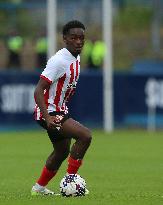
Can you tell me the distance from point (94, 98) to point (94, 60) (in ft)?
17.6

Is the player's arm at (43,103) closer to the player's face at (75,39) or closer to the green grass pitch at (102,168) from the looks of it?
the player's face at (75,39)

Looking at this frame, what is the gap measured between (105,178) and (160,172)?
1.34 m

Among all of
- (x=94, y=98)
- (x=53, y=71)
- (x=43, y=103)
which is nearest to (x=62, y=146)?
(x=43, y=103)

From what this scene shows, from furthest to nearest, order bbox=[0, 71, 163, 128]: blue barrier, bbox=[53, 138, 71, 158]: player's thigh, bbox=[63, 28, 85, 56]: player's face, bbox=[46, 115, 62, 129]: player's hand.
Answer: bbox=[0, 71, 163, 128]: blue barrier
bbox=[53, 138, 71, 158]: player's thigh
bbox=[63, 28, 85, 56]: player's face
bbox=[46, 115, 62, 129]: player's hand

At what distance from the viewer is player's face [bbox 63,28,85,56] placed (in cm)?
1263

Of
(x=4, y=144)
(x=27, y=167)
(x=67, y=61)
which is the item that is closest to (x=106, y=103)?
(x=4, y=144)

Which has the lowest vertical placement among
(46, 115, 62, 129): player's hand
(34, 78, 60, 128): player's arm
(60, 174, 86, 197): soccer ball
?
(60, 174, 86, 197): soccer ball

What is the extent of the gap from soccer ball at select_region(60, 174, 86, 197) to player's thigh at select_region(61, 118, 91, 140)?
0.53m

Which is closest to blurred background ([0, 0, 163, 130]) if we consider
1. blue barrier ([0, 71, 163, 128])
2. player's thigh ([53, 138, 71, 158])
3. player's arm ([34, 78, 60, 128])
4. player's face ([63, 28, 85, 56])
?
blue barrier ([0, 71, 163, 128])

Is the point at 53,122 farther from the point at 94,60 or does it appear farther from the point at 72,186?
the point at 94,60

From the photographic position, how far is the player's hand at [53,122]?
1240 cm

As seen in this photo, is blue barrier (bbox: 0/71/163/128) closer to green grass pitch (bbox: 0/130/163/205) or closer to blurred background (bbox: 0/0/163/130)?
blurred background (bbox: 0/0/163/130)

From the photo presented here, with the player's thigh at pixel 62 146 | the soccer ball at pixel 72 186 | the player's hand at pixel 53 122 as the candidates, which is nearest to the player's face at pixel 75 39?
the player's hand at pixel 53 122

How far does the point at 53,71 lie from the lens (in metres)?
12.6
